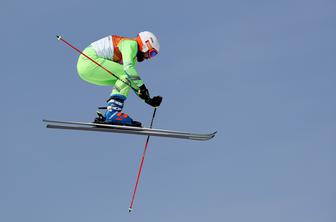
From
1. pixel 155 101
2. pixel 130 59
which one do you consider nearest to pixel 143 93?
pixel 155 101

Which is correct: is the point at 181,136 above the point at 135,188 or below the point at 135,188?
above

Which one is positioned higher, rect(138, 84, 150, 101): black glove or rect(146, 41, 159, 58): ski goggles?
rect(146, 41, 159, 58): ski goggles

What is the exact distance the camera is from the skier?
19172mm

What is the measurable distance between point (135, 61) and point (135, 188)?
304 centimetres

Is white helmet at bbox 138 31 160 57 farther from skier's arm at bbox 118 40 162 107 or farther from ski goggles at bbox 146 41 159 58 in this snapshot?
skier's arm at bbox 118 40 162 107

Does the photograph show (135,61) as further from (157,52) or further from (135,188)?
(135,188)

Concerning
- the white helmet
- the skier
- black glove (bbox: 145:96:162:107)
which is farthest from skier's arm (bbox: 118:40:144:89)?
black glove (bbox: 145:96:162:107)

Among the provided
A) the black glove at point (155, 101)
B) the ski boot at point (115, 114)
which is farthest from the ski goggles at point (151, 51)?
the ski boot at point (115, 114)

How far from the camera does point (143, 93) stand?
19141 millimetres

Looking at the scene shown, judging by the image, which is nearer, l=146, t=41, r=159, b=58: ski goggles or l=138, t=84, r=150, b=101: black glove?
l=138, t=84, r=150, b=101: black glove

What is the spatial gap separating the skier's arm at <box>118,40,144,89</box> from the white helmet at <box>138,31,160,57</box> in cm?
19

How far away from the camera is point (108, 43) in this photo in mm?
19703

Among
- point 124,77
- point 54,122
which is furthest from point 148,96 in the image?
point 54,122

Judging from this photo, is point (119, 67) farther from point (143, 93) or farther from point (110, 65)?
point (143, 93)
